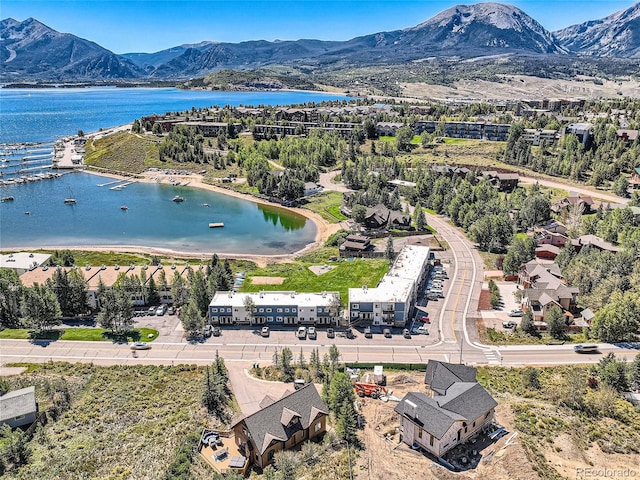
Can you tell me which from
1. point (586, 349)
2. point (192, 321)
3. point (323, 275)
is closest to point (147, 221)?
point (323, 275)

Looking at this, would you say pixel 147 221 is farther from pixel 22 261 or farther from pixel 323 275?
pixel 323 275

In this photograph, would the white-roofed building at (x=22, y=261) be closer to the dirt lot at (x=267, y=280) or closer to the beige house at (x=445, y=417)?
the dirt lot at (x=267, y=280)

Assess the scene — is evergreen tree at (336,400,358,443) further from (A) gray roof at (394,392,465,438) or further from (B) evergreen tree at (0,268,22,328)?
(B) evergreen tree at (0,268,22,328)

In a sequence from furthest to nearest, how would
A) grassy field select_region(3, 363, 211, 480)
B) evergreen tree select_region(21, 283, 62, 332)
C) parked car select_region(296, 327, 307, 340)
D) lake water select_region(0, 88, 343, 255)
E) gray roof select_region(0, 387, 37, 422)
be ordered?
lake water select_region(0, 88, 343, 255), parked car select_region(296, 327, 307, 340), evergreen tree select_region(21, 283, 62, 332), gray roof select_region(0, 387, 37, 422), grassy field select_region(3, 363, 211, 480)

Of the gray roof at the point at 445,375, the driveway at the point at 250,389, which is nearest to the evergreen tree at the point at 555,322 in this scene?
the gray roof at the point at 445,375

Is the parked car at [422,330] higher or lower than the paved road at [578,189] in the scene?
lower

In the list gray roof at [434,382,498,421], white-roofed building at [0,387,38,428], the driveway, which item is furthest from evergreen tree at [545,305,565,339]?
white-roofed building at [0,387,38,428]
